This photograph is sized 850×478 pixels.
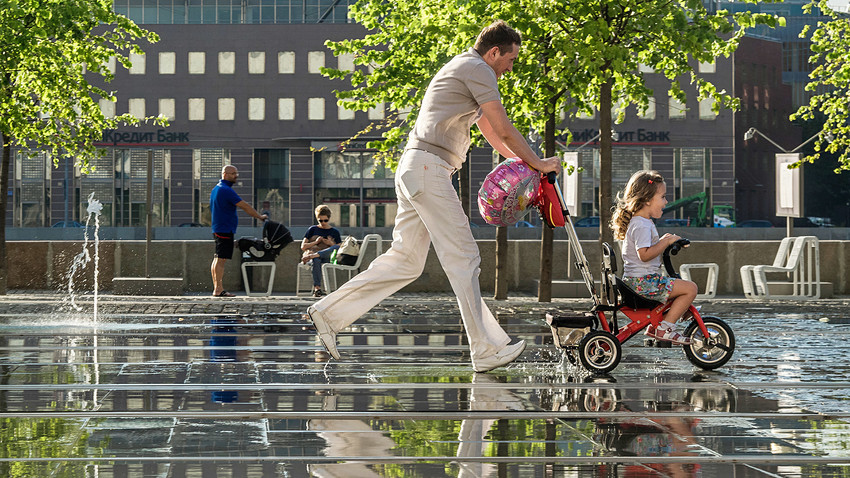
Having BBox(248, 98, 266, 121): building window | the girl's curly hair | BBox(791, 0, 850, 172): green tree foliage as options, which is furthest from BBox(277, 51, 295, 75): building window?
the girl's curly hair

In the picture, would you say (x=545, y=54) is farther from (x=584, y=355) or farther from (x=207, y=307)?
(x=584, y=355)

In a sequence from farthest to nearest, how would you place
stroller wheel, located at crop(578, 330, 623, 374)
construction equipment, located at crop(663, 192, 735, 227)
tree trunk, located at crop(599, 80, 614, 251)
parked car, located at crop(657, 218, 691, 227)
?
1. construction equipment, located at crop(663, 192, 735, 227)
2. parked car, located at crop(657, 218, 691, 227)
3. tree trunk, located at crop(599, 80, 614, 251)
4. stroller wheel, located at crop(578, 330, 623, 374)

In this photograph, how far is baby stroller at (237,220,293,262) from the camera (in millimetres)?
19906

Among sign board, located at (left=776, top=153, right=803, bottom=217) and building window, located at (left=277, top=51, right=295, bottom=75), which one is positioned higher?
building window, located at (left=277, top=51, right=295, bottom=75)

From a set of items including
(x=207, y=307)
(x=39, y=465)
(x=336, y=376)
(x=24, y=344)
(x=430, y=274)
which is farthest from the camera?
(x=430, y=274)

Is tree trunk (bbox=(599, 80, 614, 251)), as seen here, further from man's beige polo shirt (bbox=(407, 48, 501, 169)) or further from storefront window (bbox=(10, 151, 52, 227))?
storefront window (bbox=(10, 151, 52, 227))

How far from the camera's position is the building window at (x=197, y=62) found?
8112cm

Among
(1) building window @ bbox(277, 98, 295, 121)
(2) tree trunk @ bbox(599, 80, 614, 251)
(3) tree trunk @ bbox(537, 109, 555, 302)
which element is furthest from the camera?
(1) building window @ bbox(277, 98, 295, 121)

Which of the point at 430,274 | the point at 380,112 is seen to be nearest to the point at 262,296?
the point at 430,274

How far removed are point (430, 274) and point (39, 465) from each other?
714 inches

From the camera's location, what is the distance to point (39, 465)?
15.0 feet

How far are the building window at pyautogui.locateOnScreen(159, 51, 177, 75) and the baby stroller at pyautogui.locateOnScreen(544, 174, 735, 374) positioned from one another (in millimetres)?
75073

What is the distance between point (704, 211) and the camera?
272 feet

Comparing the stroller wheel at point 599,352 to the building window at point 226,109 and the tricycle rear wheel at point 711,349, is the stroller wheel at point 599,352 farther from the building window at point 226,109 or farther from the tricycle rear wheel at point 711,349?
the building window at point 226,109
